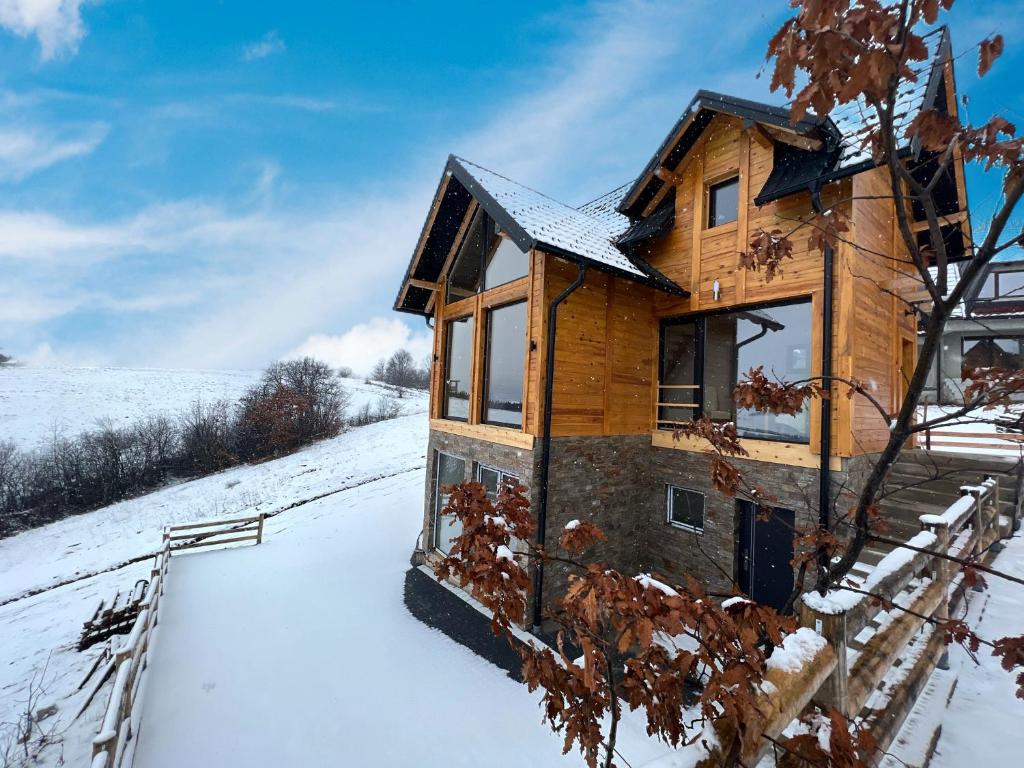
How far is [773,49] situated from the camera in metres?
2.01

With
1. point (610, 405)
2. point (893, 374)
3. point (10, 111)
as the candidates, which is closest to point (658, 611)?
point (610, 405)

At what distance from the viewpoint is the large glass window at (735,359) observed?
24.4 ft

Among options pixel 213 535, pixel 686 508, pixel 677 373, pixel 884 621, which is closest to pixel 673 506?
pixel 686 508

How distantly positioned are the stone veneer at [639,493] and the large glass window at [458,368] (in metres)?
1.08

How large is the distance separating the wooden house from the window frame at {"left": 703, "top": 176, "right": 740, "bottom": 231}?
0.03 meters

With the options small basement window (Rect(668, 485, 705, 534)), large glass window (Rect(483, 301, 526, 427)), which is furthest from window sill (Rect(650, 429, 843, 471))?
large glass window (Rect(483, 301, 526, 427))

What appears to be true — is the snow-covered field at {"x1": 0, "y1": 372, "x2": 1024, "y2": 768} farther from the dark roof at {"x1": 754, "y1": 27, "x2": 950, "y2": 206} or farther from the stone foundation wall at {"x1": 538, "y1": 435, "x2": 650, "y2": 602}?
the dark roof at {"x1": 754, "y1": 27, "x2": 950, "y2": 206}

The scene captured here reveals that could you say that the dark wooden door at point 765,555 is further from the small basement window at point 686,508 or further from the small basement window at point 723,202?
the small basement window at point 723,202

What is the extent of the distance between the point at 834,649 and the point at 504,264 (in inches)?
321

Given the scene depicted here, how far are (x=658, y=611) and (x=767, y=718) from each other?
54 cm

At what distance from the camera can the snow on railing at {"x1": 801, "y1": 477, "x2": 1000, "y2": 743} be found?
97.7 inches

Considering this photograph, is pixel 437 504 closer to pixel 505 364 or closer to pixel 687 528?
pixel 505 364

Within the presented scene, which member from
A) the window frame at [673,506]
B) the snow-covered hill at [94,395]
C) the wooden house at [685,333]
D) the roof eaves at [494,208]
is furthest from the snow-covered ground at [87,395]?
the window frame at [673,506]

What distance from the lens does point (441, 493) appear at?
404 inches
